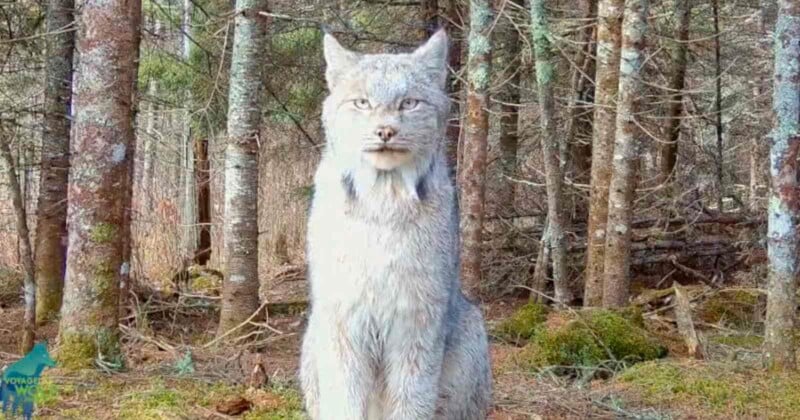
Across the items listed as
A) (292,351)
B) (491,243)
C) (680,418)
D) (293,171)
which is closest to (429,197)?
(680,418)

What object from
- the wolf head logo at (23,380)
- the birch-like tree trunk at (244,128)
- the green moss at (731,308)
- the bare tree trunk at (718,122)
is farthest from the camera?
the bare tree trunk at (718,122)

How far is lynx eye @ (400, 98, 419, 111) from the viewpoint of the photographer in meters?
3.74

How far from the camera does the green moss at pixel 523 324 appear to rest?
26.6ft

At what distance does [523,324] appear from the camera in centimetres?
823

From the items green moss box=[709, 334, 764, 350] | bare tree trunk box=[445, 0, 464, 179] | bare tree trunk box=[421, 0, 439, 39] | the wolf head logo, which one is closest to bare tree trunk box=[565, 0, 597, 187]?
bare tree trunk box=[445, 0, 464, 179]

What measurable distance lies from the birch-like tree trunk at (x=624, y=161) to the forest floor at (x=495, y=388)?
0.81 meters

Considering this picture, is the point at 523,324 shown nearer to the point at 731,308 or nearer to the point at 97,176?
the point at 731,308

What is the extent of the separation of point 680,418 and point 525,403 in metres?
0.98

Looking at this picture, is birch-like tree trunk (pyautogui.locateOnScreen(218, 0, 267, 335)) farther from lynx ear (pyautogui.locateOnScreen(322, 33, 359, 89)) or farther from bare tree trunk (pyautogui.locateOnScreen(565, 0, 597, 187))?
bare tree trunk (pyautogui.locateOnScreen(565, 0, 597, 187))

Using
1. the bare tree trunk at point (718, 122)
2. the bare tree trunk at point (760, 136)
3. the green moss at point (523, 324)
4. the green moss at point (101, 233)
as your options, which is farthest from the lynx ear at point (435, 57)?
the bare tree trunk at point (718, 122)

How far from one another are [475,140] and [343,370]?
4.53 meters

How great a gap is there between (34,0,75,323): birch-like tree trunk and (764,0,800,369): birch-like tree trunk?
657cm

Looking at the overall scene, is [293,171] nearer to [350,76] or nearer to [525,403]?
[525,403]

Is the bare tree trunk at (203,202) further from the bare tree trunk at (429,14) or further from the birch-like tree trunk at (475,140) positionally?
the birch-like tree trunk at (475,140)
